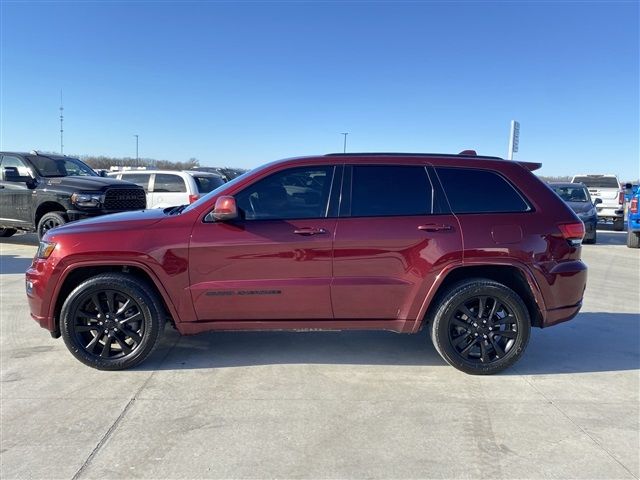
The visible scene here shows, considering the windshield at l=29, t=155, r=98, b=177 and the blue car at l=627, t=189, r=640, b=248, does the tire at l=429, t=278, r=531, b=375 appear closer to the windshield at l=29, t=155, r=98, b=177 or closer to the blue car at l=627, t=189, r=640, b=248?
the windshield at l=29, t=155, r=98, b=177

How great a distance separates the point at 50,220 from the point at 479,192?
8.54 meters

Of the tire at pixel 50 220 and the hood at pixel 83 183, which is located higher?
the hood at pixel 83 183

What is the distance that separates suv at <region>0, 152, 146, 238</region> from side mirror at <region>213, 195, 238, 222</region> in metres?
6.56

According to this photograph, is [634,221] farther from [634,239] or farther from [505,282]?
[505,282]

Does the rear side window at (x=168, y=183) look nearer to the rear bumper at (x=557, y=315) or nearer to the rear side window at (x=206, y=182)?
the rear side window at (x=206, y=182)

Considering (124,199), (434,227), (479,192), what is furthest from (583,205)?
(124,199)

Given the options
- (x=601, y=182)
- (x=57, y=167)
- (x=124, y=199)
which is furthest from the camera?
(x=601, y=182)

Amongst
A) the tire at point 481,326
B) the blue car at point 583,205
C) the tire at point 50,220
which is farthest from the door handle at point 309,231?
the blue car at point 583,205

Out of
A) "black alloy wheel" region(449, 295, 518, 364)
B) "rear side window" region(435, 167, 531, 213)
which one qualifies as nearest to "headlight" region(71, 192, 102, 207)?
"rear side window" region(435, 167, 531, 213)

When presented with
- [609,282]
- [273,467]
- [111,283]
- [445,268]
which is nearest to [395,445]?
[273,467]

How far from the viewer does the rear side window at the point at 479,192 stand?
13.5 ft

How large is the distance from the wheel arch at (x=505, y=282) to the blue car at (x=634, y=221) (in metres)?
9.82

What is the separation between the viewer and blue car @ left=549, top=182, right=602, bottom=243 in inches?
517

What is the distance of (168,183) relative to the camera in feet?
38.5
